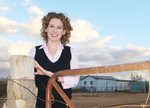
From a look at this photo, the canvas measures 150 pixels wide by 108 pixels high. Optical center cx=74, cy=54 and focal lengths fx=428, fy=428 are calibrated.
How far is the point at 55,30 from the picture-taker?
15.6 ft

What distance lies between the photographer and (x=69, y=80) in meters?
4.54

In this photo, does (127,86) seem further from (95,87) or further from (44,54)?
(44,54)

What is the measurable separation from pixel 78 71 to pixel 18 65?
103 centimetres

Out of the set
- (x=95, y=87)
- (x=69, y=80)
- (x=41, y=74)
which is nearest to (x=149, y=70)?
(x=69, y=80)

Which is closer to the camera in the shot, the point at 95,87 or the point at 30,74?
the point at 30,74

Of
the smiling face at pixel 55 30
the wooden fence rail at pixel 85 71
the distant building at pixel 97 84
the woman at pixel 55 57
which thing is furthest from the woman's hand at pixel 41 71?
the distant building at pixel 97 84

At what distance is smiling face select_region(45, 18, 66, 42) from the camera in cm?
476

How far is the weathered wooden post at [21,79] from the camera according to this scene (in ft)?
16.0

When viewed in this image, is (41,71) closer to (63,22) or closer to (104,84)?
(63,22)

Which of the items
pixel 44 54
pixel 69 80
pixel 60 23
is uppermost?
pixel 60 23

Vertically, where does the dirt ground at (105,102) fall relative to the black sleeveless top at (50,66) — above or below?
below

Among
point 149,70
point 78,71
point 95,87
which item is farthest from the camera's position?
point 95,87

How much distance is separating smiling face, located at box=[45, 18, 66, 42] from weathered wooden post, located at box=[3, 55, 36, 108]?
13.7 inches

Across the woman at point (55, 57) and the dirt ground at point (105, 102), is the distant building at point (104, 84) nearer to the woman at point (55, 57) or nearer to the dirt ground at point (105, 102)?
the dirt ground at point (105, 102)
